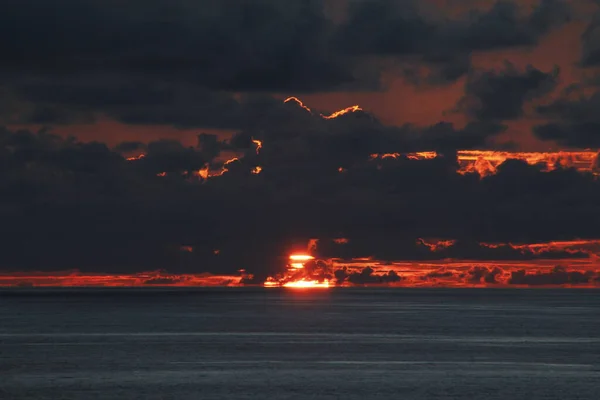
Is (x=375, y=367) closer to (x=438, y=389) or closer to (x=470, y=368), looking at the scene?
(x=470, y=368)

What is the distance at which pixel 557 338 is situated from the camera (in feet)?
472

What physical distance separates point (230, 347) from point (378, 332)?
44362 mm

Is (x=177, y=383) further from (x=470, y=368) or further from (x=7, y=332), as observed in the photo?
(x=7, y=332)

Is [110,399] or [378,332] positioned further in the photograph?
[378,332]

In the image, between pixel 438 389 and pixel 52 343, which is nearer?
pixel 438 389

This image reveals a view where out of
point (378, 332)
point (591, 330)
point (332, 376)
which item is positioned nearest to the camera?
point (332, 376)

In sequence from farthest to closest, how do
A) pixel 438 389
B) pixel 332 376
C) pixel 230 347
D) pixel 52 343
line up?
pixel 52 343, pixel 230 347, pixel 332 376, pixel 438 389

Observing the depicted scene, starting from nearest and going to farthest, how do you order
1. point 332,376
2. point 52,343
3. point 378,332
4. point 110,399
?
point 110,399, point 332,376, point 52,343, point 378,332

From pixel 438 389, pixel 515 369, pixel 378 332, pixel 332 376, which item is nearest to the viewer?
pixel 438 389

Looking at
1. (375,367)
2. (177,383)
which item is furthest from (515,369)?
(177,383)

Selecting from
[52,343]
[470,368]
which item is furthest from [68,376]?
[52,343]

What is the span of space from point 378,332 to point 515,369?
2729 inches

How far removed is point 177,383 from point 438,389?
19900mm

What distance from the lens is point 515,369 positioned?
300 feet
